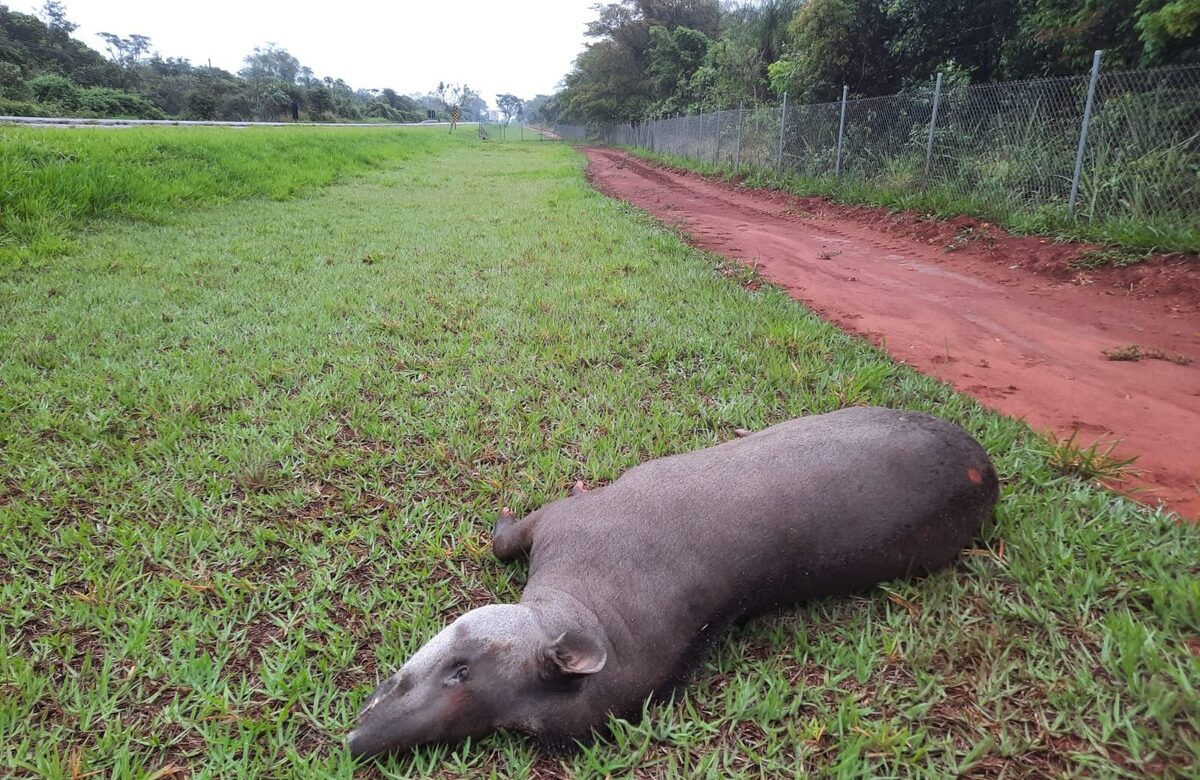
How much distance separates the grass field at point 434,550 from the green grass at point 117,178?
2.27 metres

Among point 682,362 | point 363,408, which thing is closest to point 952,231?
point 682,362

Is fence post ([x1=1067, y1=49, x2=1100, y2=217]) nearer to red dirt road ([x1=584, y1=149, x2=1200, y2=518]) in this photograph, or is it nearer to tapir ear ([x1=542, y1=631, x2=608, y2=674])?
red dirt road ([x1=584, y1=149, x2=1200, y2=518])

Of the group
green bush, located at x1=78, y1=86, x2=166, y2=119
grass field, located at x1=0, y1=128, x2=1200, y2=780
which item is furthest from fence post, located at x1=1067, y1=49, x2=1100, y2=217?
green bush, located at x1=78, y1=86, x2=166, y2=119

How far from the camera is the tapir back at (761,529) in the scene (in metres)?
1.89

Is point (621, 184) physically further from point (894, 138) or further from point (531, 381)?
point (531, 381)

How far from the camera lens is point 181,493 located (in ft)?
9.03

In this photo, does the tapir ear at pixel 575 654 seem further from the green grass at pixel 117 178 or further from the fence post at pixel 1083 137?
the fence post at pixel 1083 137

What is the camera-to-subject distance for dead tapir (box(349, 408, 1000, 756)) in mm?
1708

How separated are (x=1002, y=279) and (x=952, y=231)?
2099 mm

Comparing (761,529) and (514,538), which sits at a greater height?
(761,529)

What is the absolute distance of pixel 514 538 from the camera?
2410 mm

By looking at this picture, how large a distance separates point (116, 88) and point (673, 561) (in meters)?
47.4

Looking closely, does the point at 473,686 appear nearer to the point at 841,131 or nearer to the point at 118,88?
the point at 841,131

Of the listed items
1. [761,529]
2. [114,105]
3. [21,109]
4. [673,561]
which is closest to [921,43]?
[761,529]
